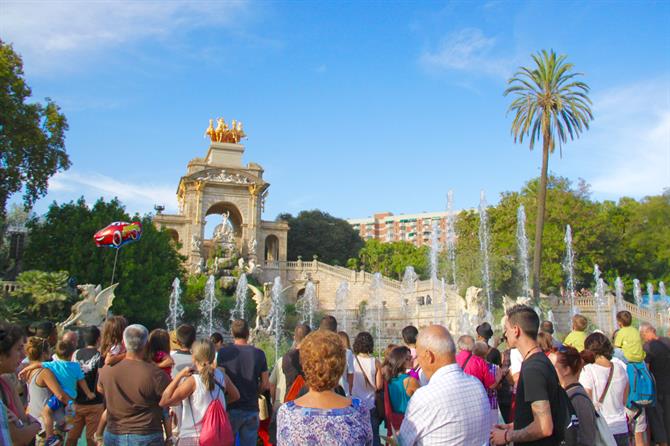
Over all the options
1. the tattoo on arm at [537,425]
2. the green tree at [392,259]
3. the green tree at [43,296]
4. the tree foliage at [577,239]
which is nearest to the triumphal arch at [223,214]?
the green tree at [392,259]

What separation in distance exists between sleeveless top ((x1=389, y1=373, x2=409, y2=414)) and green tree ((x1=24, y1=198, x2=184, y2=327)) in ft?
83.2

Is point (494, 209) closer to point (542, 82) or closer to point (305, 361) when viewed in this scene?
point (542, 82)

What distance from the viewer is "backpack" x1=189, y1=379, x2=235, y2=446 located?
457 cm

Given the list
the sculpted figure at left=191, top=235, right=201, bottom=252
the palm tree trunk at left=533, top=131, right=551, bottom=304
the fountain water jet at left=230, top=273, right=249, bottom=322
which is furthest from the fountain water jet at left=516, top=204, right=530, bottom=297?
the sculpted figure at left=191, top=235, right=201, bottom=252

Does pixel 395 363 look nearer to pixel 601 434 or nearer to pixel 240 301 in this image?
pixel 601 434

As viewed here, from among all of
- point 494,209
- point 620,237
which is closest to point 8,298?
point 494,209

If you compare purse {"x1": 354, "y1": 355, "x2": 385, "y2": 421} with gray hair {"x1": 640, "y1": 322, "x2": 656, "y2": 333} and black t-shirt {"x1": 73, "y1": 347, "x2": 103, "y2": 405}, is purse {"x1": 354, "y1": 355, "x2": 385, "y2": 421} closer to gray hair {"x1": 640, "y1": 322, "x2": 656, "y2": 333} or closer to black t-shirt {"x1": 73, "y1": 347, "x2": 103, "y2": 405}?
black t-shirt {"x1": 73, "y1": 347, "x2": 103, "y2": 405}

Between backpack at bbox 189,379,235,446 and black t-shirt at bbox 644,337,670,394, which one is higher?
black t-shirt at bbox 644,337,670,394

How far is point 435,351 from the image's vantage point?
3.57 m

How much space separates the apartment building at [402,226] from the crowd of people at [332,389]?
100530 mm

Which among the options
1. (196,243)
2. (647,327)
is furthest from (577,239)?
(647,327)

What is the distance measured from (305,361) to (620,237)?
44.3 m

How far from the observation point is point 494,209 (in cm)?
4369

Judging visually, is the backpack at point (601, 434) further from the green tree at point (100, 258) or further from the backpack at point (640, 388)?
the green tree at point (100, 258)
